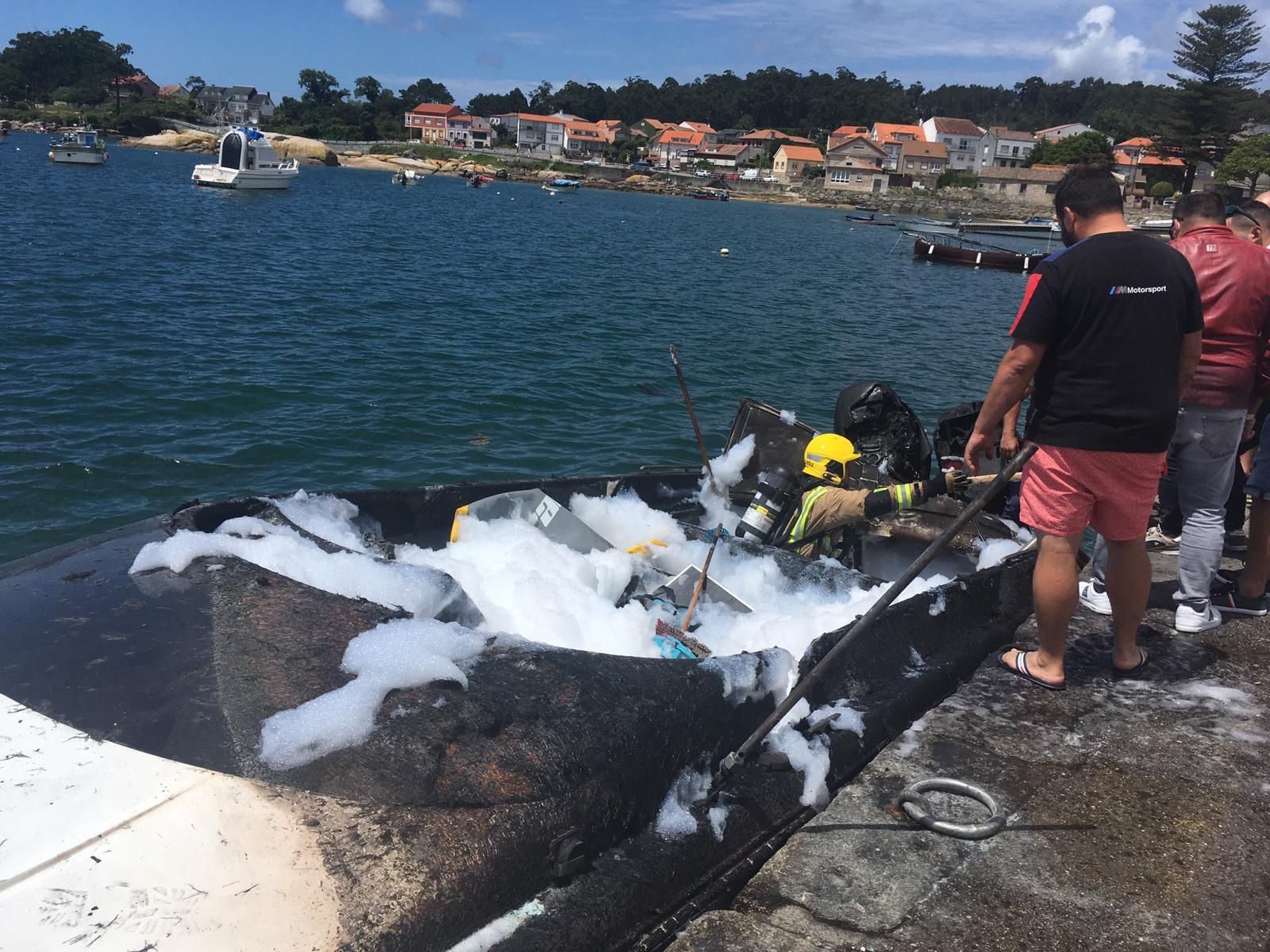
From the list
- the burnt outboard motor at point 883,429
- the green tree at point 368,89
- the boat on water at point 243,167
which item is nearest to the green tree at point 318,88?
the green tree at point 368,89

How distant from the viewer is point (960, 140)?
13425cm

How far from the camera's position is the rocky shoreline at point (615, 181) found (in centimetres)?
10356

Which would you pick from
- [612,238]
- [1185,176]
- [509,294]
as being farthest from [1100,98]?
[509,294]

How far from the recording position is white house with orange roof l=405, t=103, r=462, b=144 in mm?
147875

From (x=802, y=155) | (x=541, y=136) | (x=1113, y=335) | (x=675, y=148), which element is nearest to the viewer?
(x=1113, y=335)

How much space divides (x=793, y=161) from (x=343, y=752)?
135181 mm

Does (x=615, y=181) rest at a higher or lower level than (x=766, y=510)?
higher

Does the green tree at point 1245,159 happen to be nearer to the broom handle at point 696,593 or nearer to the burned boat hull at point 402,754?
the broom handle at point 696,593

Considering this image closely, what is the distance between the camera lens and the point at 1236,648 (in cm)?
448

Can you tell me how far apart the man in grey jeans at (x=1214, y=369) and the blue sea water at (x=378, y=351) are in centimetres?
763

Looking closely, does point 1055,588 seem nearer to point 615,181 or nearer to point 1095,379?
point 1095,379

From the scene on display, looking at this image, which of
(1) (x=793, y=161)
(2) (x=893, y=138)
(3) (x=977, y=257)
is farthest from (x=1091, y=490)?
(2) (x=893, y=138)

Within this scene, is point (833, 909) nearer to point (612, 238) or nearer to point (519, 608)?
point (519, 608)

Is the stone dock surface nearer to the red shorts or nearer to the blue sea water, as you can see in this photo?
the red shorts
